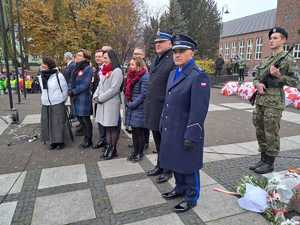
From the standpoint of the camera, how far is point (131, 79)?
4117 millimetres

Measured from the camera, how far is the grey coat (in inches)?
167

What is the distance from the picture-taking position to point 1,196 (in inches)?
131

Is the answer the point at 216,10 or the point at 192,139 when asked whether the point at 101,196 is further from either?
the point at 216,10

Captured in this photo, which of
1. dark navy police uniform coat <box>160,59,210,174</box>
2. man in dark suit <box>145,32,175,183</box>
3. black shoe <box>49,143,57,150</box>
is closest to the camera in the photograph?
dark navy police uniform coat <box>160,59,210,174</box>

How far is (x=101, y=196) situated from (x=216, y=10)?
23.4 metres

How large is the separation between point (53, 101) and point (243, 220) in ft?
12.8

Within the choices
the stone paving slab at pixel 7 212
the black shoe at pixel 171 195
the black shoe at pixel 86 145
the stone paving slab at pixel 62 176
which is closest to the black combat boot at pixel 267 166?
the black shoe at pixel 171 195

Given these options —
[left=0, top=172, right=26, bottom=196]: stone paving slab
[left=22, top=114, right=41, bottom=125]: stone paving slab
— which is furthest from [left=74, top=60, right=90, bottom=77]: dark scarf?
[left=22, top=114, right=41, bottom=125]: stone paving slab

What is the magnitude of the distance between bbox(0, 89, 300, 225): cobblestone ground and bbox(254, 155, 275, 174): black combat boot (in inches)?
7.7

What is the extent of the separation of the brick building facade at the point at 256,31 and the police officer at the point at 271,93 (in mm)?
25573

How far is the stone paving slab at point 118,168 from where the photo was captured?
395cm

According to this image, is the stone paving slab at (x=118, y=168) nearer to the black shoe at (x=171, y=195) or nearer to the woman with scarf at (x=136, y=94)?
the woman with scarf at (x=136, y=94)

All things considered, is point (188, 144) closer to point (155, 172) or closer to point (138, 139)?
point (155, 172)

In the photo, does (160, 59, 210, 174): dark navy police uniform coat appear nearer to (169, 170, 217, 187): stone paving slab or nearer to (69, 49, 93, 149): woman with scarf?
(169, 170, 217, 187): stone paving slab
